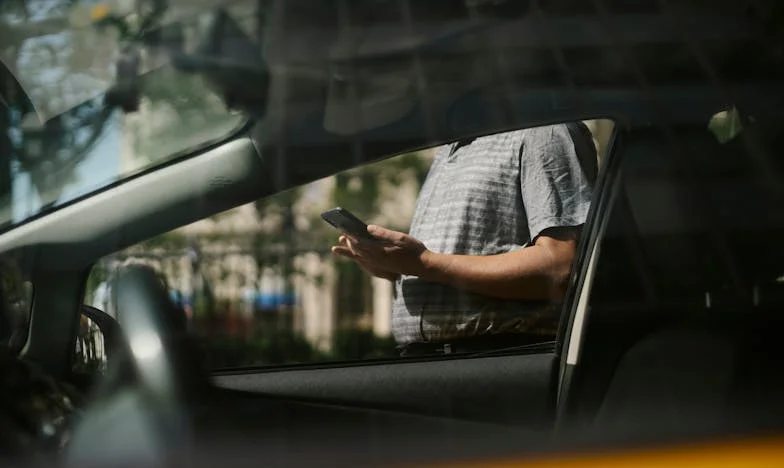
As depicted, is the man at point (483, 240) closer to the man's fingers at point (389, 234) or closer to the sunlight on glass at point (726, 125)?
the man's fingers at point (389, 234)

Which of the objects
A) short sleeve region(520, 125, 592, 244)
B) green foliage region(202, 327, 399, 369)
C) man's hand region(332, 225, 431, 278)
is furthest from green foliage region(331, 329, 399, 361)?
short sleeve region(520, 125, 592, 244)

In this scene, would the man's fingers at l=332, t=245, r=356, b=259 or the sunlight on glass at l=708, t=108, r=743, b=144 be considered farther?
the sunlight on glass at l=708, t=108, r=743, b=144

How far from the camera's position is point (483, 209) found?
1706 mm

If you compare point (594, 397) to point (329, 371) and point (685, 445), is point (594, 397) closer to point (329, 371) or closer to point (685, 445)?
point (685, 445)

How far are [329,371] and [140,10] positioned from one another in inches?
28.1

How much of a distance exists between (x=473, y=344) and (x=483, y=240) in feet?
0.69

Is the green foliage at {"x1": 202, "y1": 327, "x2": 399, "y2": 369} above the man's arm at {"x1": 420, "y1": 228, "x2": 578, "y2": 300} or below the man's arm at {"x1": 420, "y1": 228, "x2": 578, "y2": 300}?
below

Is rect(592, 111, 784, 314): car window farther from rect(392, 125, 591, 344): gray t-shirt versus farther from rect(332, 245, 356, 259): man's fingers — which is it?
rect(332, 245, 356, 259): man's fingers

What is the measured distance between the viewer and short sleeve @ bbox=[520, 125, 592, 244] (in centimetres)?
171

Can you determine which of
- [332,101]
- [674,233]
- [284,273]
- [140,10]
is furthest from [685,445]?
[140,10]

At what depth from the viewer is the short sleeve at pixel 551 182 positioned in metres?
1.71

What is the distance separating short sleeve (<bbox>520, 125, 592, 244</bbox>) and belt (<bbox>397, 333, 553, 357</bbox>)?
20cm

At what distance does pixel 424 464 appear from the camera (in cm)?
161

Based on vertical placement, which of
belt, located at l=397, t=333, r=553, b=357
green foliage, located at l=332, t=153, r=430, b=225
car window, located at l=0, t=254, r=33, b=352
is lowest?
belt, located at l=397, t=333, r=553, b=357
